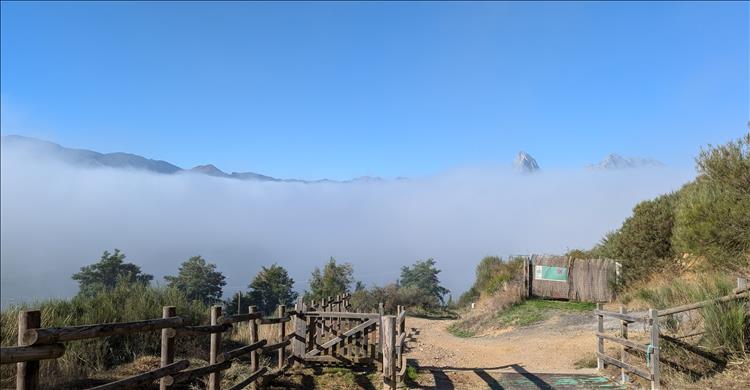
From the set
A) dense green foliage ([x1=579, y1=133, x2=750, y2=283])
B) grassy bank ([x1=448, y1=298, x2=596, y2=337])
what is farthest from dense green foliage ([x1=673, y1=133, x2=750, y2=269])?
grassy bank ([x1=448, y1=298, x2=596, y2=337])

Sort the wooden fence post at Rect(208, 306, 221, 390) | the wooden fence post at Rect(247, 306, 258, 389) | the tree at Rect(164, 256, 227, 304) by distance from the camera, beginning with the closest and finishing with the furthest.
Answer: the wooden fence post at Rect(208, 306, 221, 390) < the wooden fence post at Rect(247, 306, 258, 389) < the tree at Rect(164, 256, 227, 304)

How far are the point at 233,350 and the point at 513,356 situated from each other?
9662 mm

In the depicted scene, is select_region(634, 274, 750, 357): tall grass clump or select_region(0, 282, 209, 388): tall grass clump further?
select_region(0, 282, 209, 388): tall grass clump

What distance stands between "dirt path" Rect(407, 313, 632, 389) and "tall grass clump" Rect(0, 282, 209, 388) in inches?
246

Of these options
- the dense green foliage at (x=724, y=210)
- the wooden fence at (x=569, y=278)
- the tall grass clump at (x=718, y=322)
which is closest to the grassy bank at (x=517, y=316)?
the wooden fence at (x=569, y=278)

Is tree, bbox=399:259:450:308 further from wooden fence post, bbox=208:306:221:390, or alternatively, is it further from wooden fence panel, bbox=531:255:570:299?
wooden fence post, bbox=208:306:221:390

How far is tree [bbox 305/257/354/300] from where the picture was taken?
41503mm

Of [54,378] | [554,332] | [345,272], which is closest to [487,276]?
[345,272]

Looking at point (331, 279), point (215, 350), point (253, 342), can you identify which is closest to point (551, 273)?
point (331, 279)

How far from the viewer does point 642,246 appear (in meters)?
24.9

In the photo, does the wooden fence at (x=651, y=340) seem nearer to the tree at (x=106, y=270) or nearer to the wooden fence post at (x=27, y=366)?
the wooden fence post at (x=27, y=366)

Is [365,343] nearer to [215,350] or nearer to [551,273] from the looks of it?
[215,350]

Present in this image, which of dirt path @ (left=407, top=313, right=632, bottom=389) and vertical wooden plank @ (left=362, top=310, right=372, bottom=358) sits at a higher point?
vertical wooden plank @ (left=362, top=310, right=372, bottom=358)

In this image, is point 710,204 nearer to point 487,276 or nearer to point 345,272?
point 487,276
